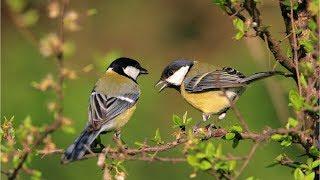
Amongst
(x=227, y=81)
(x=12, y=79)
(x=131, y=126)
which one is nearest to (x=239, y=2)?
(x=227, y=81)

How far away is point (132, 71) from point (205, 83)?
1.78ft

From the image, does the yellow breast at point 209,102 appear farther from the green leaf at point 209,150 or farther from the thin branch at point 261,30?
the green leaf at point 209,150

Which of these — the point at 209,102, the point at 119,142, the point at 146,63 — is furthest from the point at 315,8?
the point at 146,63

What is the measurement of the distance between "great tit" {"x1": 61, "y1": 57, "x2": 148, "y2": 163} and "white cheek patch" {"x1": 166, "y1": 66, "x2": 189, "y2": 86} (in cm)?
20

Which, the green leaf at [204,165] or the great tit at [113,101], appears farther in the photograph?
the great tit at [113,101]

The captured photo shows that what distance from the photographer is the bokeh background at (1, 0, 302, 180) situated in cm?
586

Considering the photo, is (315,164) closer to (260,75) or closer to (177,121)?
(177,121)

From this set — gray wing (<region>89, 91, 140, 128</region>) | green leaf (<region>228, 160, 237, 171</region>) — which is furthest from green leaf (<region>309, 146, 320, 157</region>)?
gray wing (<region>89, 91, 140, 128</region>)

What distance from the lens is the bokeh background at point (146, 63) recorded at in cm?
586

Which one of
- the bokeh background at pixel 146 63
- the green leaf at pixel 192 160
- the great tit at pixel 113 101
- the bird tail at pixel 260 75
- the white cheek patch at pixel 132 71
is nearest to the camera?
the green leaf at pixel 192 160

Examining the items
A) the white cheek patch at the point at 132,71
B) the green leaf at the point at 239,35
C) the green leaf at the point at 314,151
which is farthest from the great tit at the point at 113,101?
the green leaf at the point at 314,151

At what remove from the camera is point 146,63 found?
862 cm

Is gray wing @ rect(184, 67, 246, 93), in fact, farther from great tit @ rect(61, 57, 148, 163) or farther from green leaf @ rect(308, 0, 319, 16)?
green leaf @ rect(308, 0, 319, 16)

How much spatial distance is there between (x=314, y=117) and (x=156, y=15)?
23.4 feet
